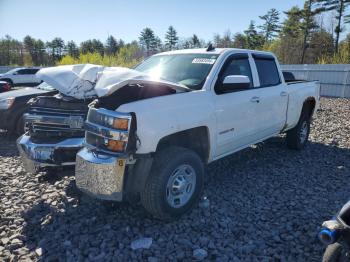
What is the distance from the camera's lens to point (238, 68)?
15.2 ft

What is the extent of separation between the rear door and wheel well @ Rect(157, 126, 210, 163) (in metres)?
1.24

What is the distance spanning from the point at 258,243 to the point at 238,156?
115 inches

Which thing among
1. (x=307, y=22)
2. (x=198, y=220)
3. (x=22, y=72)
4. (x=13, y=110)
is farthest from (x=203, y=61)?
(x=307, y=22)

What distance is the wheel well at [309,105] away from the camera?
660cm

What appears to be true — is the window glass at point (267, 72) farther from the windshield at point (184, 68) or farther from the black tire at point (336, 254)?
the black tire at point (336, 254)

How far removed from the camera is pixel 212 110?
12.6ft

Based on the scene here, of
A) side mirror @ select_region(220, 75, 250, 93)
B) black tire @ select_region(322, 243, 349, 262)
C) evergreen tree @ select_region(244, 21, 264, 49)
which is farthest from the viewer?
evergreen tree @ select_region(244, 21, 264, 49)

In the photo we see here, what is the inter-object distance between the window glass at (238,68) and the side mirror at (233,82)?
8.4 inches

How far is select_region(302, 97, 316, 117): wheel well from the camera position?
6600 mm

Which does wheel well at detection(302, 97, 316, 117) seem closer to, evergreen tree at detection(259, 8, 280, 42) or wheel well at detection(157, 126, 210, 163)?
wheel well at detection(157, 126, 210, 163)

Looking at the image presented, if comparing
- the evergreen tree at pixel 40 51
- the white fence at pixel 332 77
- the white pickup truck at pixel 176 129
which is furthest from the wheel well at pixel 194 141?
the evergreen tree at pixel 40 51

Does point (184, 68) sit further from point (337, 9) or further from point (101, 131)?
point (337, 9)

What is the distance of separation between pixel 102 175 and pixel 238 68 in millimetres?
2579

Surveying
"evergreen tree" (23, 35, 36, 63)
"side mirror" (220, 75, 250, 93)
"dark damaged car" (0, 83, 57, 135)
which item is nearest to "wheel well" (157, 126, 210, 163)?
"side mirror" (220, 75, 250, 93)
